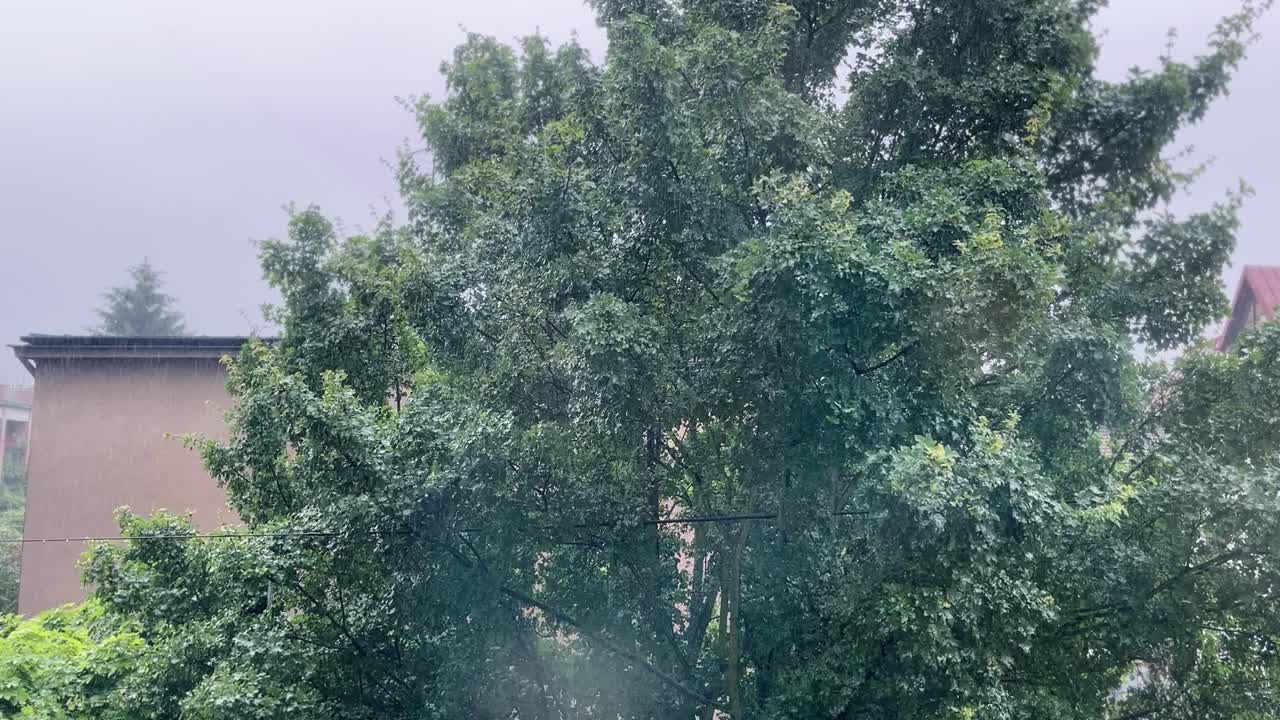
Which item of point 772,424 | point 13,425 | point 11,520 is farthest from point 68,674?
point 13,425

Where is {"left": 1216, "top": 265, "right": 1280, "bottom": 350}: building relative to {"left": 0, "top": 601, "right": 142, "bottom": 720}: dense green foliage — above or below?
above

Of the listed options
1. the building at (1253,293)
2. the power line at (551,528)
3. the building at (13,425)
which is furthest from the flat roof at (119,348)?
the building at (13,425)

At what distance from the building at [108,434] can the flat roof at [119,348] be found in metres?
0.01

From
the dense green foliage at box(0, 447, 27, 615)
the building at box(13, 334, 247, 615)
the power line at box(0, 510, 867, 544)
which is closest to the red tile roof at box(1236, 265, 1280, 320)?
the power line at box(0, 510, 867, 544)

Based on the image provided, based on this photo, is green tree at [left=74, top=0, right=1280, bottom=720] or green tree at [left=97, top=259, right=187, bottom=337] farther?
green tree at [left=97, top=259, right=187, bottom=337]

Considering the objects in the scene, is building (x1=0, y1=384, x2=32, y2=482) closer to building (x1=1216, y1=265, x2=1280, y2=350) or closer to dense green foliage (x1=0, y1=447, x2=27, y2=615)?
dense green foliage (x1=0, y1=447, x2=27, y2=615)

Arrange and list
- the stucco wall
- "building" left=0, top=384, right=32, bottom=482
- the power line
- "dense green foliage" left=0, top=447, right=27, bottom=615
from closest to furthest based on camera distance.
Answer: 1. the power line
2. the stucco wall
3. "dense green foliage" left=0, top=447, right=27, bottom=615
4. "building" left=0, top=384, right=32, bottom=482

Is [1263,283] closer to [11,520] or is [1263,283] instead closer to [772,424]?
[772,424]

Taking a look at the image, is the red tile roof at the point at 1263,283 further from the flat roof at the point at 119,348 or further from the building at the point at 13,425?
the building at the point at 13,425

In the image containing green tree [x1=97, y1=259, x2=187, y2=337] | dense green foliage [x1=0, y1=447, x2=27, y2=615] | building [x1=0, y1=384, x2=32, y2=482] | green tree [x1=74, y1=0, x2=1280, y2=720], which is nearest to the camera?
green tree [x1=74, y1=0, x2=1280, y2=720]

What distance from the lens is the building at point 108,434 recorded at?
551 inches

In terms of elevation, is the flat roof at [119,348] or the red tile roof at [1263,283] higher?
the red tile roof at [1263,283]

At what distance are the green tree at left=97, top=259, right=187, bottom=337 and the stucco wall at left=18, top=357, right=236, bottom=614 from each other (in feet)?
104

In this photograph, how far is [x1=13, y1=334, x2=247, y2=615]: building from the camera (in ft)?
45.9
